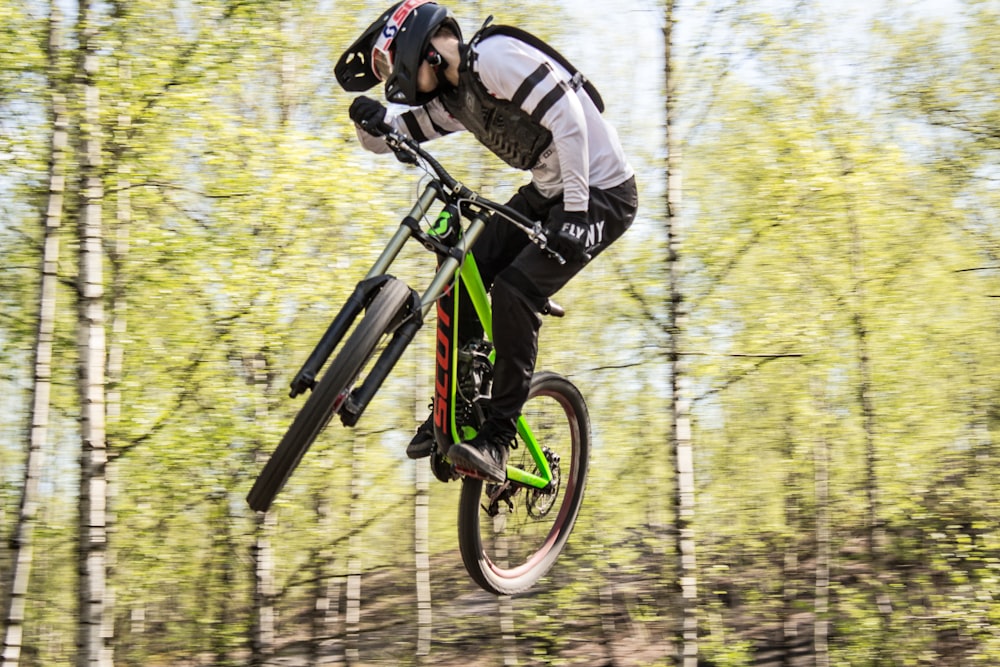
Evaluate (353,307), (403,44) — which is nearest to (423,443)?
(353,307)

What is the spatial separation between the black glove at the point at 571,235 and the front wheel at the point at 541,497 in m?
0.56

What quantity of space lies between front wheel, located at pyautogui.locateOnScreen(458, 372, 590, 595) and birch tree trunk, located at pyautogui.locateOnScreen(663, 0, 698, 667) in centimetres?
401

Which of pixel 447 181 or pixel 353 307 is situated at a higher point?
pixel 447 181

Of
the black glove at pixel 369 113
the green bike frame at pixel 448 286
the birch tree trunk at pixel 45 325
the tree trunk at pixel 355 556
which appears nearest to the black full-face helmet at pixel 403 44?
the black glove at pixel 369 113

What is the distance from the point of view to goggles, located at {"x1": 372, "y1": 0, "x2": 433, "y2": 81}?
3.22 meters

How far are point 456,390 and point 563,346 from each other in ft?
23.8

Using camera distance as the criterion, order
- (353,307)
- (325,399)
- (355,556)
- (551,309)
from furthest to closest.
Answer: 1. (355,556)
2. (551,309)
3. (353,307)
4. (325,399)

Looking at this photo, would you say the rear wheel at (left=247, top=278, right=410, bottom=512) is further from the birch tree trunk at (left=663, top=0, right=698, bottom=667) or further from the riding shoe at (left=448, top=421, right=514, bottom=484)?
the birch tree trunk at (left=663, top=0, right=698, bottom=667)

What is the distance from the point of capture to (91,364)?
7098 mm

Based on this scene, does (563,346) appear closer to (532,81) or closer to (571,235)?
(571,235)

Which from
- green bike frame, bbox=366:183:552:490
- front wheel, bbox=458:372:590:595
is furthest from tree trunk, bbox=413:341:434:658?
green bike frame, bbox=366:183:552:490

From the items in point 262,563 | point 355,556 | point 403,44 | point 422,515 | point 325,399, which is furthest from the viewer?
point 355,556

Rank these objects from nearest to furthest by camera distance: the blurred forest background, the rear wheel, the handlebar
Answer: the rear wheel, the handlebar, the blurred forest background

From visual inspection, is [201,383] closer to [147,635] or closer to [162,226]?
[162,226]
